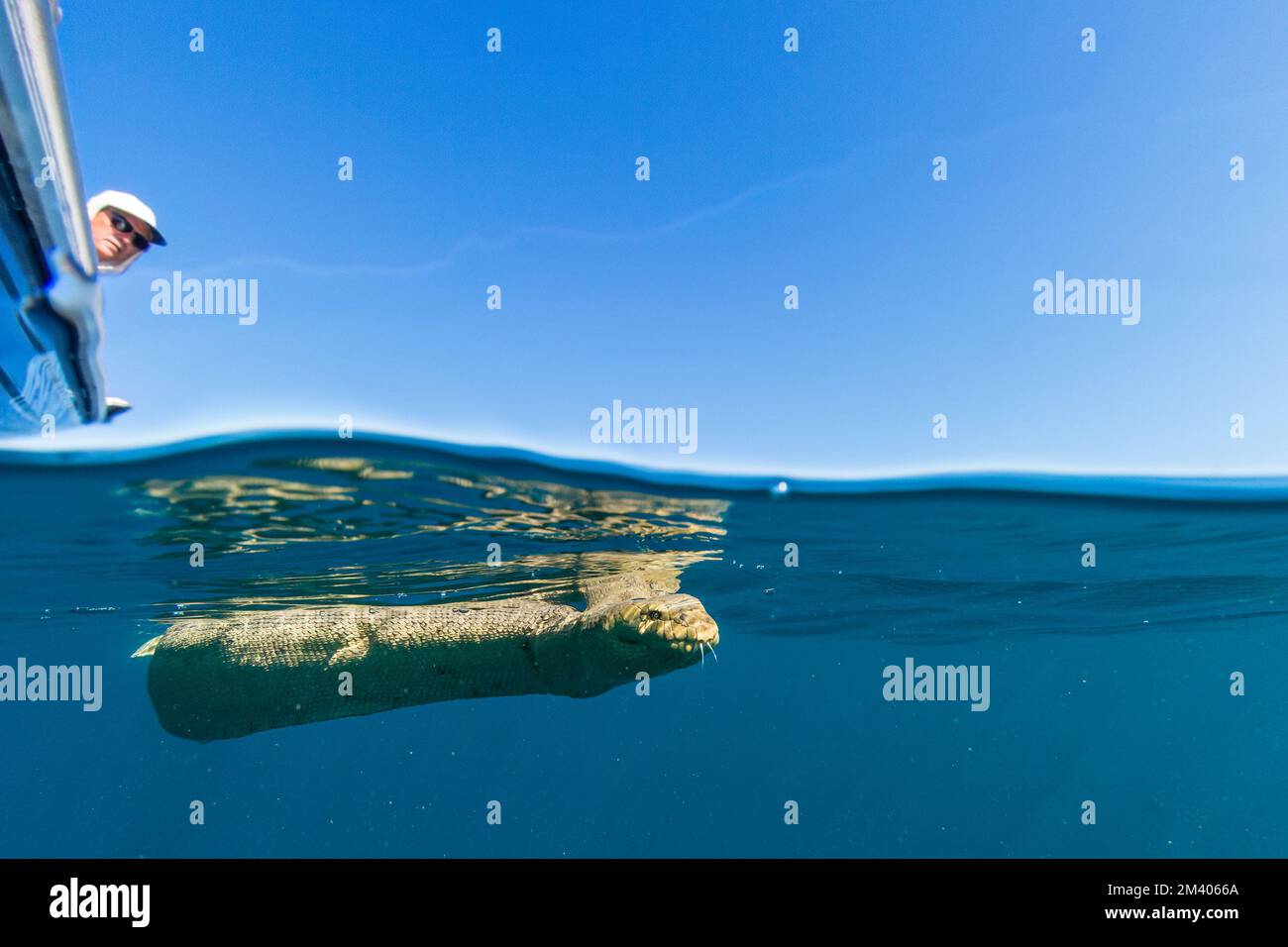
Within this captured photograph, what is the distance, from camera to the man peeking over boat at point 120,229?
516 centimetres

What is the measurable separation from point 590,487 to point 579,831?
89909 mm

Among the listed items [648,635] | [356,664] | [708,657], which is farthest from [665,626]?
[708,657]

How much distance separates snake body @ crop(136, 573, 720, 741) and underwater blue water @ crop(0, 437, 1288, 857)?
2368 mm

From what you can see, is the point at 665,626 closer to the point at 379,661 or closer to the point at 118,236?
the point at 379,661

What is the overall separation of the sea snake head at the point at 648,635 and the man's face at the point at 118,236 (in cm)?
424

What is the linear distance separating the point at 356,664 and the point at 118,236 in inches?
187

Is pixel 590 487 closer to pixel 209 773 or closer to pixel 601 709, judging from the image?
pixel 601 709

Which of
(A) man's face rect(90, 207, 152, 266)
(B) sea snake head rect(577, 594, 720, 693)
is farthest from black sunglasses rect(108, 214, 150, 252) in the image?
(B) sea snake head rect(577, 594, 720, 693)

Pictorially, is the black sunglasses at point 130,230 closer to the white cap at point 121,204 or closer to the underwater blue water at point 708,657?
the white cap at point 121,204

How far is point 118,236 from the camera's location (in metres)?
5.36

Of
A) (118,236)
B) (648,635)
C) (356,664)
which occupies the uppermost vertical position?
(118,236)

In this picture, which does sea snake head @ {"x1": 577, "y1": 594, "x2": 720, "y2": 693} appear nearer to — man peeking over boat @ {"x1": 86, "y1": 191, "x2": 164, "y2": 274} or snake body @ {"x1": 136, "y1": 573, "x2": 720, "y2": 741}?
snake body @ {"x1": 136, "y1": 573, "x2": 720, "y2": 741}

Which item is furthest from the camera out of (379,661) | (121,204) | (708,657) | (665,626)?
(708,657)

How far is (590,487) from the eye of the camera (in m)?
11.7
